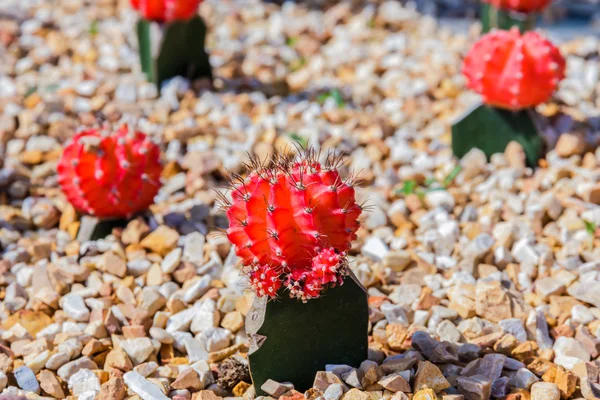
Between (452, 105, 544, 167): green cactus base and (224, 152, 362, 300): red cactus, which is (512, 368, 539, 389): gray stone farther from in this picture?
(452, 105, 544, 167): green cactus base

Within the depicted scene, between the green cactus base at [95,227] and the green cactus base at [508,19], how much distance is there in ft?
8.42

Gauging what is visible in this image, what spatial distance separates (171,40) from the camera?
461 cm

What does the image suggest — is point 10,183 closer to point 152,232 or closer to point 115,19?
point 152,232

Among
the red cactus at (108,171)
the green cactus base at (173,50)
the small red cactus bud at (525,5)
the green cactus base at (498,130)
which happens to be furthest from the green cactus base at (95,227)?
the small red cactus bud at (525,5)

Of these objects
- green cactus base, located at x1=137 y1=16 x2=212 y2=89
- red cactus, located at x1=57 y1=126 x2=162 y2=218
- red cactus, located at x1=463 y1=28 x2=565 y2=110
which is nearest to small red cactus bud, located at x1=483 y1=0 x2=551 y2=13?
red cactus, located at x1=463 y1=28 x2=565 y2=110

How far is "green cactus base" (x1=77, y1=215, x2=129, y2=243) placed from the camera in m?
3.36

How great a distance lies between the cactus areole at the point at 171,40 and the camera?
4.50 metres

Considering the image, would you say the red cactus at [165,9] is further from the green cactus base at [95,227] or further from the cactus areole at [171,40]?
the green cactus base at [95,227]

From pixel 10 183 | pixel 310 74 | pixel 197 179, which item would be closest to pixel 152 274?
pixel 197 179

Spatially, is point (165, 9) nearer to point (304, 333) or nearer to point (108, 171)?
point (108, 171)

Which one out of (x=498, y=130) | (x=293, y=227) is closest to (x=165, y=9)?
(x=498, y=130)

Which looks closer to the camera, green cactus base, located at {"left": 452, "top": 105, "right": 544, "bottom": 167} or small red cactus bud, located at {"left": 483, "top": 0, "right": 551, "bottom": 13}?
green cactus base, located at {"left": 452, "top": 105, "right": 544, "bottom": 167}

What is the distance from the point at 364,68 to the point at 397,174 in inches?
50.5

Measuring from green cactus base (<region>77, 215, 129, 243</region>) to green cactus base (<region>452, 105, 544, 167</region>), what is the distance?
160 cm
